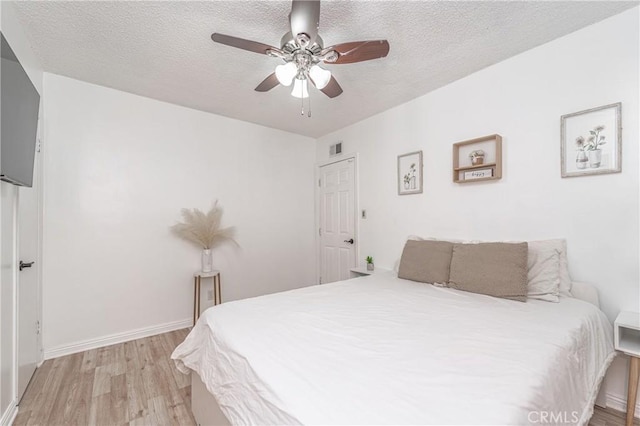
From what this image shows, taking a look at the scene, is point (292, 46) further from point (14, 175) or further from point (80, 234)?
point (80, 234)

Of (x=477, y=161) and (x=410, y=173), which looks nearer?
(x=477, y=161)

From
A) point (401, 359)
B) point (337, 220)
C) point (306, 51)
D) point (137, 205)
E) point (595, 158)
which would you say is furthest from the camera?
point (337, 220)

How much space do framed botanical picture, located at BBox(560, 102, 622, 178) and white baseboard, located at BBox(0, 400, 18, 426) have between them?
152 inches

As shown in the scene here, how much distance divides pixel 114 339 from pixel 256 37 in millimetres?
3118

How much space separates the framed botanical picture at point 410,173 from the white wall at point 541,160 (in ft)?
0.23

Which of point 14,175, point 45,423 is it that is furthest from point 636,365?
point 14,175

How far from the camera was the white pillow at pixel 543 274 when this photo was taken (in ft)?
5.99

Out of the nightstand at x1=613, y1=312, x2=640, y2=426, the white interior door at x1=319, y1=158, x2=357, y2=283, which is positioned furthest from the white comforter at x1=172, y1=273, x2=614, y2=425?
the white interior door at x1=319, y1=158, x2=357, y2=283

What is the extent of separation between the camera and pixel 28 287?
2016mm

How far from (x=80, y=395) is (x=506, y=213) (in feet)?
11.5

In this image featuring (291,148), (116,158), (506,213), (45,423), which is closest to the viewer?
(45,423)

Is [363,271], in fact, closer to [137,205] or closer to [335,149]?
[335,149]

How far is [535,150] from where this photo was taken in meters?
2.10

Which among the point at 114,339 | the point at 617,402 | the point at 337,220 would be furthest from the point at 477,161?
the point at 114,339
